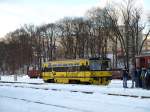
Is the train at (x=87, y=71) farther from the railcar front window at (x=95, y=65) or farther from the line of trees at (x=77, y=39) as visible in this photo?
the line of trees at (x=77, y=39)

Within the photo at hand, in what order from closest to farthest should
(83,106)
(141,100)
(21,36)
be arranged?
1. (83,106)
2. (141,100)
3. (21,36)

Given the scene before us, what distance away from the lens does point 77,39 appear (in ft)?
306

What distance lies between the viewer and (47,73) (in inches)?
1885

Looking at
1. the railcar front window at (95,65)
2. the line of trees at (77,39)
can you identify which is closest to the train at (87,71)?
the railcar front window at (95,65)

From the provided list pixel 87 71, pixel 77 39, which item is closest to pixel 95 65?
pixel 87 71

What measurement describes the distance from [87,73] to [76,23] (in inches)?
2268

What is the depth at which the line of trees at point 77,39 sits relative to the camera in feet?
271

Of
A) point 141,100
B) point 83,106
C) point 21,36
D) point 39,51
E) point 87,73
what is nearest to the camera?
point 83,106

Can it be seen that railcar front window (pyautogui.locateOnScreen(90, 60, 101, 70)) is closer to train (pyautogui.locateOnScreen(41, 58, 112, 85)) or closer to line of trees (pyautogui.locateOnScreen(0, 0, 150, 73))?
train (pyautogui.locateOnScreen(41, 58, 112, 85))

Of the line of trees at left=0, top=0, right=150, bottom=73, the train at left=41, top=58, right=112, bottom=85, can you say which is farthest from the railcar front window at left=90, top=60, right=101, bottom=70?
the line of trees at left=0, top=0, right=150, bottom=73

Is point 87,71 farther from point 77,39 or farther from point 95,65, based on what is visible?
point 77,39

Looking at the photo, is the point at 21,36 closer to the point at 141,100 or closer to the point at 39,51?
the point at 39,51

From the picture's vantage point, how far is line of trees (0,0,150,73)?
271 feet

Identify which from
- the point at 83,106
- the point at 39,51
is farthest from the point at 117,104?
the point at 39,51
